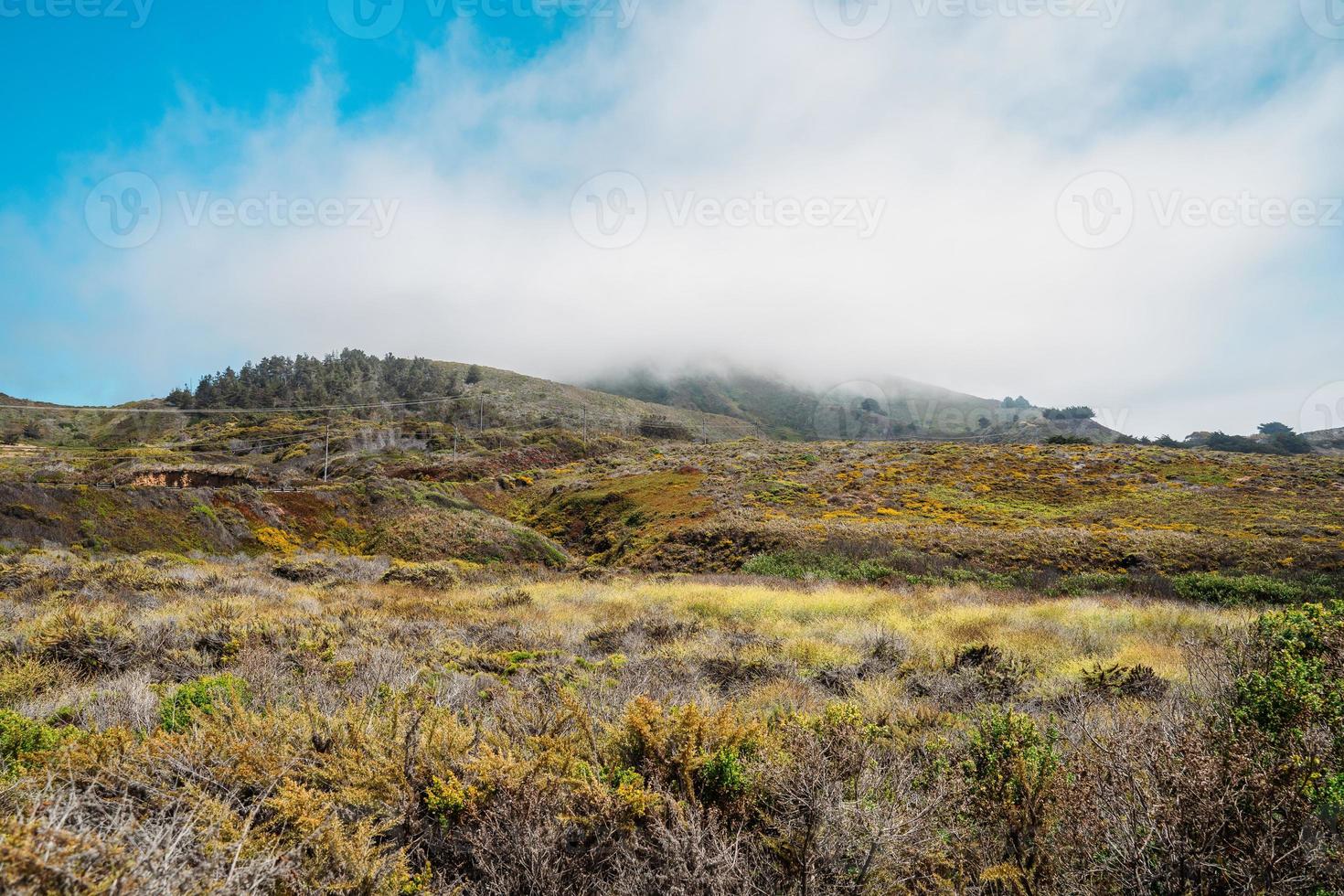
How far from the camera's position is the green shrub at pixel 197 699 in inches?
163

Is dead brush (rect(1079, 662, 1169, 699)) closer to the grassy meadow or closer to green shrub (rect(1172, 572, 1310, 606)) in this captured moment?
the grassy meadow

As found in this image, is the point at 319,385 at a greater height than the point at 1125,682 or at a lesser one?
greater

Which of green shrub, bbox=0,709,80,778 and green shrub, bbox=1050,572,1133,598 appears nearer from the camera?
green shrub, bbox=0,709,80,778

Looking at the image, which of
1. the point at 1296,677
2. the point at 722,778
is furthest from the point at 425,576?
the point at 1296,677

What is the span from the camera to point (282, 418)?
269ft

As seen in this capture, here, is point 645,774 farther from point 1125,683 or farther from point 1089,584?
point 1089,584

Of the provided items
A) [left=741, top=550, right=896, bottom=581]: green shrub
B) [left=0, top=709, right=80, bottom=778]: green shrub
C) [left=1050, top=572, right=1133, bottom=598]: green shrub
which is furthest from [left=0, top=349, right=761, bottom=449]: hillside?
[left=0, top=709, right=80, bottom=778]: green shrub

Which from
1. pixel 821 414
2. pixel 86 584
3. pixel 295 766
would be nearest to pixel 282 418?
pixel 86 584

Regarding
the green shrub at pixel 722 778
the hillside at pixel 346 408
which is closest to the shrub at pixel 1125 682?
the green shrub at pixel 722 778

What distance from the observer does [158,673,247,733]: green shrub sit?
13.6 ft

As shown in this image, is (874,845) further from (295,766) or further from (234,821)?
(295,766)

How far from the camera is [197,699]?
4.64 m

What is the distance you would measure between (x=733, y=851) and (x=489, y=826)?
1.18 metres

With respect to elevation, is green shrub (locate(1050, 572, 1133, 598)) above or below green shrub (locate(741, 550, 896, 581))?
above
